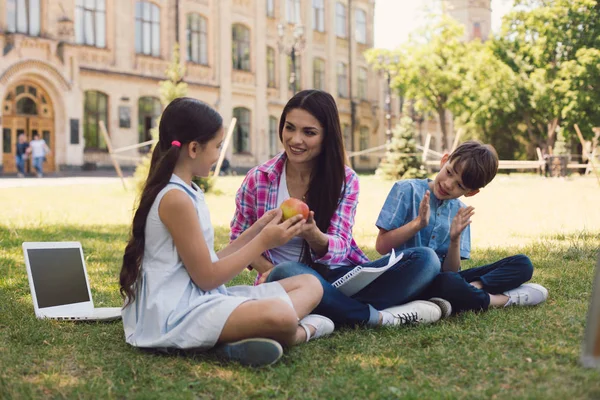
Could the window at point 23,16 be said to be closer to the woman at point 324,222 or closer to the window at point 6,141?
the window at point 6,141

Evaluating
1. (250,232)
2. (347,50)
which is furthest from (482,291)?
(347,50)

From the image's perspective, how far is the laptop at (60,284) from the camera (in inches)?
169

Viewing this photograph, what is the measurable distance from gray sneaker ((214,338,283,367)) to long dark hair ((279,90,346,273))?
0.94 metres

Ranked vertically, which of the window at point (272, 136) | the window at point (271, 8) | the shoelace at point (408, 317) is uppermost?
the window at point (271, 8)

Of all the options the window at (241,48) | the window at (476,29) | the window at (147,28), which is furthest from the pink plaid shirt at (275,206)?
the window at (476,29)

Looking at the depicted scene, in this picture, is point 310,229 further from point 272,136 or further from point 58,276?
point 272,136

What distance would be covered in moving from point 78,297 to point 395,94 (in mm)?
43552

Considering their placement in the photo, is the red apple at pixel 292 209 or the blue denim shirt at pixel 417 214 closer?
the red apple at pixel 292 209

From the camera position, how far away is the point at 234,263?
3371mm

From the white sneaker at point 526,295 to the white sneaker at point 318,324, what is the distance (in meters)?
1.28

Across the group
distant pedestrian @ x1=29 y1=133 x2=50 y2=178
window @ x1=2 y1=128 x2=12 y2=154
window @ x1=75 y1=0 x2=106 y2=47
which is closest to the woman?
distant pedestrian @ x1=29 y1=133 x2=50 y2=178

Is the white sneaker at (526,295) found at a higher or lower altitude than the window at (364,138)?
lower

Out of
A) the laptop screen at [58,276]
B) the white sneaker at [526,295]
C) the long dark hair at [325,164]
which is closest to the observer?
the long dark hair at [325,164]

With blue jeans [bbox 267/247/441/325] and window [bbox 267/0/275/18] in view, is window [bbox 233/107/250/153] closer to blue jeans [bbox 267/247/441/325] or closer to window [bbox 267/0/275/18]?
window [bbox 267/0/275/18]
